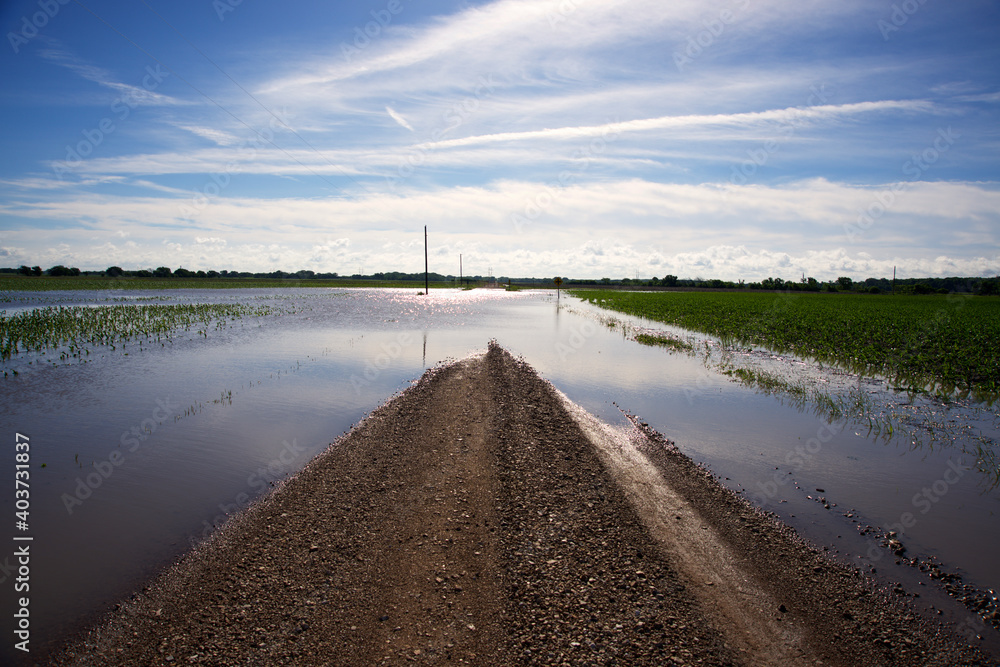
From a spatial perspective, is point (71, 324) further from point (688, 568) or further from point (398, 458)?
point (688, 568)

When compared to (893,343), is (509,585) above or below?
below

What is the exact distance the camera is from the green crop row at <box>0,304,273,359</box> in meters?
23.2

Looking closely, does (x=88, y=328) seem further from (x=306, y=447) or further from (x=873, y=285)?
(x=873, y=285)

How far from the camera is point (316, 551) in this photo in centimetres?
635

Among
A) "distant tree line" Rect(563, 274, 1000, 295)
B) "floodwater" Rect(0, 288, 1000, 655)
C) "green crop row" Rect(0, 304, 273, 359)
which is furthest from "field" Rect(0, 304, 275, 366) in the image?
"distant tree line" Rect(563, 274, 1000, 295)

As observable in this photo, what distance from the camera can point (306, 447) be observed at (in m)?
10.9

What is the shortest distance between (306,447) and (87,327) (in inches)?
1118

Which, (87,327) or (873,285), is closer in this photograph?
(87,327)

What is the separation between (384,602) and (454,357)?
17.5 meters

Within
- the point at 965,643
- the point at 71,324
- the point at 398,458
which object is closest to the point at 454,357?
the point at 398,458

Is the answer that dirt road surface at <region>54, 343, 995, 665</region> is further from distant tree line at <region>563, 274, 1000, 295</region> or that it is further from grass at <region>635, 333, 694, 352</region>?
distant tree line at <region>563, 274, 1000, 295</region>

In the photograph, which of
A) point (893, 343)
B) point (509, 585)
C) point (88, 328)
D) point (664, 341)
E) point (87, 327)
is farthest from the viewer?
point (87, 327)

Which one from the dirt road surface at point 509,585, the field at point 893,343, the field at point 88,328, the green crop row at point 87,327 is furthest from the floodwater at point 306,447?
the green crop row at point 87,327

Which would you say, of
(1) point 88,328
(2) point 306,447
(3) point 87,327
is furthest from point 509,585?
(3) point 87,327
